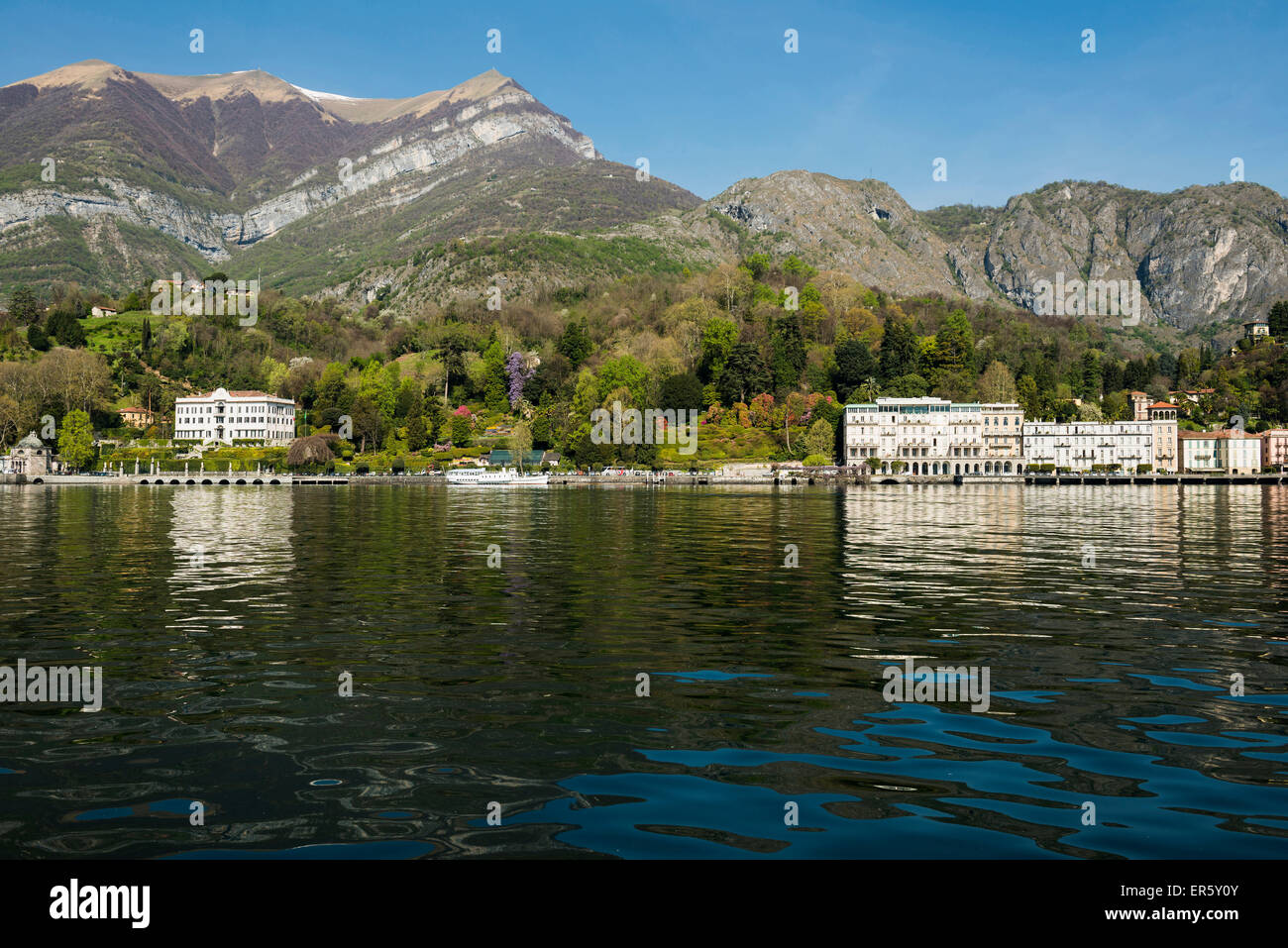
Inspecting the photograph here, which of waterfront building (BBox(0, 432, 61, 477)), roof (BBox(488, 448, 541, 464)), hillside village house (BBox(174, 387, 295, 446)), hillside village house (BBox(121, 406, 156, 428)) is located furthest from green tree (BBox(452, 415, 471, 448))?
waterfront building (BBox(0, 432, 61, 477))

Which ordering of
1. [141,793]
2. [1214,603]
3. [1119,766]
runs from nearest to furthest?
[141,793]
[1119,766]
[1214,603]

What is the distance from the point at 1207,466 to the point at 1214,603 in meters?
167

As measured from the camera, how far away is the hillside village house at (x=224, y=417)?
576ft

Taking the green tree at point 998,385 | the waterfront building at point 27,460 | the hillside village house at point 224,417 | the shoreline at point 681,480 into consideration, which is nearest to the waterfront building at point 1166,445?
the shoreline at point 681,480

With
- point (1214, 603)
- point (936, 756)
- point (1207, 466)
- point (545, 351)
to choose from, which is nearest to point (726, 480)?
point (545, 351)

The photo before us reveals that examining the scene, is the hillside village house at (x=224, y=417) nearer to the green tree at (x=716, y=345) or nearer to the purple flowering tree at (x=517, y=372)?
the purple flowering tree at (x=517, y=372)

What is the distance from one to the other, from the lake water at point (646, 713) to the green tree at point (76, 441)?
482 ft

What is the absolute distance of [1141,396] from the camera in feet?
587

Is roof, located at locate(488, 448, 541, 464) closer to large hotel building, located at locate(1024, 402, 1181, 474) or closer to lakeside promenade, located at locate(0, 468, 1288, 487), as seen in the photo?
lakeside promenade, located at locate(0, 468, 1288, 487)

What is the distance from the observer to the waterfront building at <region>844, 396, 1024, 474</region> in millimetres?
160625

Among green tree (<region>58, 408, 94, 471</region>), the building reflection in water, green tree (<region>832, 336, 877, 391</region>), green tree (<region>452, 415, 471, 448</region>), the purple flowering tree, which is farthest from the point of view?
the purple flowering tree

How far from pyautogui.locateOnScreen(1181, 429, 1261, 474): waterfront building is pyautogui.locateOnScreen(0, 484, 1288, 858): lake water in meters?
154

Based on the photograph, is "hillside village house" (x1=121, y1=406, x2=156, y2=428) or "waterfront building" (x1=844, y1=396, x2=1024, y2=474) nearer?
"waterfront building" (x1=844, y1=396, x2=1024, y2=474)
